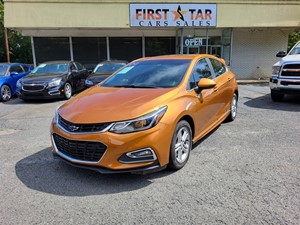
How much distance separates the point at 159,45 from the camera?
1827 centimetres

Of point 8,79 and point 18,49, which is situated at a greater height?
point 18,49

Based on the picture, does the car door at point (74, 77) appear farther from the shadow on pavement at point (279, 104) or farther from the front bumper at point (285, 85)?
the front bumper at point (285, 85)

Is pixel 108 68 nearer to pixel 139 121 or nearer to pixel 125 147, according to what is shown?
pixel 139 121

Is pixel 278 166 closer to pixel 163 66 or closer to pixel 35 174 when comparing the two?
pixel 163 66

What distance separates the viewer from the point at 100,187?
3.46m

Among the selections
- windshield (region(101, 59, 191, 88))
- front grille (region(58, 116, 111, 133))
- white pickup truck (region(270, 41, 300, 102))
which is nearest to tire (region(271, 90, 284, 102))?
white pickup truck (region(270, 41, 300, 102))

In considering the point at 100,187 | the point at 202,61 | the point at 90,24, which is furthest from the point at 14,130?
the point at 90,24

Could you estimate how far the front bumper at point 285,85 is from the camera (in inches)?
A: 314

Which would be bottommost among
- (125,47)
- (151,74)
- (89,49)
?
(151,74)

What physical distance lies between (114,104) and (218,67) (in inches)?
119

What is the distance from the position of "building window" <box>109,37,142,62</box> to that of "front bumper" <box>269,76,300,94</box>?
11081 mm

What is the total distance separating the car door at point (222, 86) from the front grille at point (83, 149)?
268 centimetres

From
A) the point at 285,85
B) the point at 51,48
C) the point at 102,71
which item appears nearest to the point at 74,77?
the point at 102,71

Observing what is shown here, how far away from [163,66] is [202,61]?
0.82m
